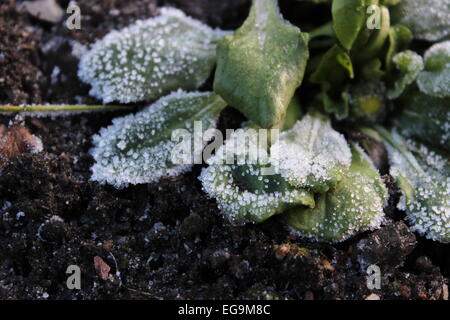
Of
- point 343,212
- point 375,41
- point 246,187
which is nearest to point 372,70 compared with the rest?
point 375,41

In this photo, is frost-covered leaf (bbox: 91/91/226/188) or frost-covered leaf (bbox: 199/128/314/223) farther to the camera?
frost-covered leaf (bbox: 91/91/226/188)

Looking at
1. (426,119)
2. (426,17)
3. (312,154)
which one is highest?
(426,17)

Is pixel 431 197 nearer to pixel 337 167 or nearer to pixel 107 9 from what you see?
pixel 337 167

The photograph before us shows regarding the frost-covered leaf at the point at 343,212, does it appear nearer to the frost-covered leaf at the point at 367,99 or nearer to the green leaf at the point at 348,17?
the frost-covered leaf at the point at 367,99

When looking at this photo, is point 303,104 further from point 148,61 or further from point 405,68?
point 148,61

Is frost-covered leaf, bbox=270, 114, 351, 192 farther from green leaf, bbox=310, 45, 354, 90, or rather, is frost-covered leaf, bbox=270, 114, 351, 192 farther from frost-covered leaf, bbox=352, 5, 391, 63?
frost-covered leaf, bbox=352, 5, 391, 63

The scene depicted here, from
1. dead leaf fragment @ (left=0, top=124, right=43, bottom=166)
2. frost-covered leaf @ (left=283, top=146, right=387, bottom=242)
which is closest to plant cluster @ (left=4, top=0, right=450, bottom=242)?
frost-covered leaf @ (left=283, top=146, right=387, bottom=242)
